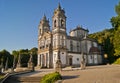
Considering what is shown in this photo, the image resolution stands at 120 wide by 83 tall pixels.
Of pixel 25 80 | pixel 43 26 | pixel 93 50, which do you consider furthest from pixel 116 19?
pixel 43 26

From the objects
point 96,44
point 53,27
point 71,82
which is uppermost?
point 53,27

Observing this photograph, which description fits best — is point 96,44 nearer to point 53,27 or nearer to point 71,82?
point 53,27

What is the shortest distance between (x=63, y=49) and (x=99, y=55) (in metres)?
16.4

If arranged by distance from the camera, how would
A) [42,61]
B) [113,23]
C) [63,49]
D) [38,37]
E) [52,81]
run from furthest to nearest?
1. [38,37]
2. [42,61]
3. [63,49]
4. [113,23]
5. [52,81]

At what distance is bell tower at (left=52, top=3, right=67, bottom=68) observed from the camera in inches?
1859

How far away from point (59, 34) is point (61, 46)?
130 inches

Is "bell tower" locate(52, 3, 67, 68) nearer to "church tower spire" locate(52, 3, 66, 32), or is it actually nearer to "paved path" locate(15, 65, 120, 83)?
"church tower spire" locate(52, 3, 66, 32)

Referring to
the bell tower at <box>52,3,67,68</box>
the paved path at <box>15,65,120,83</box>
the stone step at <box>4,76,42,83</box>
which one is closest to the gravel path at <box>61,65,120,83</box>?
the paved path at <box>15,65,120,83</box>

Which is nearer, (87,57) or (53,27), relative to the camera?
(53,27)

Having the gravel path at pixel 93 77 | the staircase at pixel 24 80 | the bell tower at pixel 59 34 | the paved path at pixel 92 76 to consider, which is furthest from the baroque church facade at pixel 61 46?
the staircase at pixel 24 80

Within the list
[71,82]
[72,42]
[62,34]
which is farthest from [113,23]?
Result: [72,42]

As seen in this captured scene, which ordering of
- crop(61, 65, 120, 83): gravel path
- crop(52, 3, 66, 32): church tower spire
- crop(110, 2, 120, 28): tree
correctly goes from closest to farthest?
crop(61, 65, 120, 83): gravel path
crop(110, 2, 120, 28): tree
crop(52, 3, 66, 32): church tower spire

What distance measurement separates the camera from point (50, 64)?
1912 inches

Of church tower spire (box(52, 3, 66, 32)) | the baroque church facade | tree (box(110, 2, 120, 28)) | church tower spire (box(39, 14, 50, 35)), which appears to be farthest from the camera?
church tower spire (box(39, 14, 50, 35))
